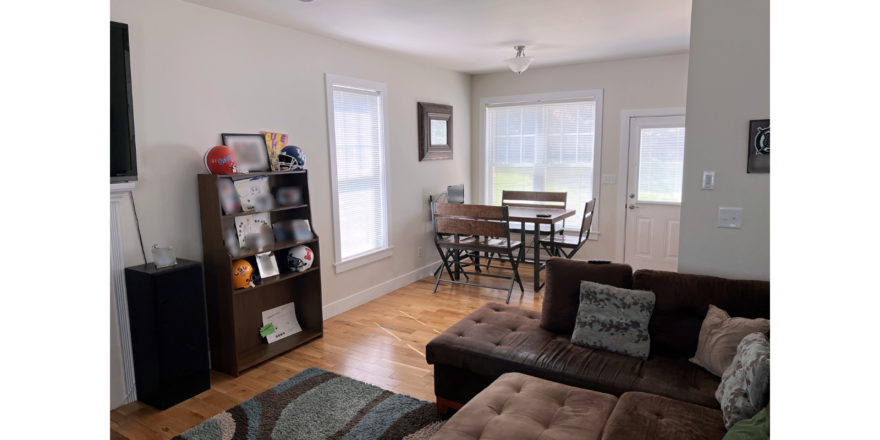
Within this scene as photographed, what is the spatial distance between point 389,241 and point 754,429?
376 cm

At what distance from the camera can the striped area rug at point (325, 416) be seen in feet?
8.10

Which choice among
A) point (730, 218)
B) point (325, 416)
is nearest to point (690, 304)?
point (730, 218)

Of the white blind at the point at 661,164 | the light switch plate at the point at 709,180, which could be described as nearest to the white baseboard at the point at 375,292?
the white blind at the point at 661,164

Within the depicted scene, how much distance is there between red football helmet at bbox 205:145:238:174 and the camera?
2.99 meters

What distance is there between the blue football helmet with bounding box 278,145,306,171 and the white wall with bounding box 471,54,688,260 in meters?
3.25

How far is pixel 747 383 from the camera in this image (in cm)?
168

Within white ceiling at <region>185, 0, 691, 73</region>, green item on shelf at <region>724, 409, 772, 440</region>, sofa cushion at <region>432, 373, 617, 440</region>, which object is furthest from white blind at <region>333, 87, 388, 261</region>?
green item on shelf at <region>724, 409, 772, 440</region>

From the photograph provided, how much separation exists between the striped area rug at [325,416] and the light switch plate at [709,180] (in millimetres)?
1845

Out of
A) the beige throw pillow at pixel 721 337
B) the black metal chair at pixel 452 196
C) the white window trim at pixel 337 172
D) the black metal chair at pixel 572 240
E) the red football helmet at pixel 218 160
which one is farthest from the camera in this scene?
the black metal chair at pixel 452 196

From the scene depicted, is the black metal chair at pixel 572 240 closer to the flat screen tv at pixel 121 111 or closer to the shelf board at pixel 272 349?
the shelf board at pixel 272 349

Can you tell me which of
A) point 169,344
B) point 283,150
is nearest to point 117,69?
point 283,150

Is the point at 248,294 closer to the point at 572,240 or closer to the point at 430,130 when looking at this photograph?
the point at 430,130
